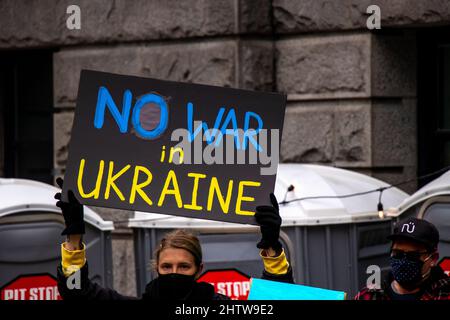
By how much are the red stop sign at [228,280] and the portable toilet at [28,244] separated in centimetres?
88

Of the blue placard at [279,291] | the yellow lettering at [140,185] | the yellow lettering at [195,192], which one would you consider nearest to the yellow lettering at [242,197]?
the yellow lettering at [195,192]

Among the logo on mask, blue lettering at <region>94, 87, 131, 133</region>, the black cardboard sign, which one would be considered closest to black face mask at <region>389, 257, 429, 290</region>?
the logo on mask

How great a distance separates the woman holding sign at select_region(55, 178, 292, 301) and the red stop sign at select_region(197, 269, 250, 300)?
6.49ft

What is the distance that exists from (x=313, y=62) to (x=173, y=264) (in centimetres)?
470

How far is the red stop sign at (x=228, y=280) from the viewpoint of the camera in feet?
22.8

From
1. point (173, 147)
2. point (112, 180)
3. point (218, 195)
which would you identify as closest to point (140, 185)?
point (112, 180)

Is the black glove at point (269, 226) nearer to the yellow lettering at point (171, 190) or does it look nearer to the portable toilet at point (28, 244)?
the yellow lettering at point (171, 190)

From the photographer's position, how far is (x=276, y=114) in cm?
515

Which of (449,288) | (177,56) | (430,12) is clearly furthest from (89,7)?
(449,288)

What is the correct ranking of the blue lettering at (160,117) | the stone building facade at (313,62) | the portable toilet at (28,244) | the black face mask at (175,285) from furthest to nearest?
the stone building facade at (313,62) → the portable toilet at (28,244) → the blue lettering at (160,117) → the black face mask at (175,285)

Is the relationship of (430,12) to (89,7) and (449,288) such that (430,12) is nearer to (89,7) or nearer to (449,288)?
(89,7)

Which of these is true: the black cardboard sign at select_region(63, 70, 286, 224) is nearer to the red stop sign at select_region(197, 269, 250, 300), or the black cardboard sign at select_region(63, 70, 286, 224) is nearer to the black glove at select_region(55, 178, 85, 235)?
the black glove at select_region(55, 178, 85, 235)

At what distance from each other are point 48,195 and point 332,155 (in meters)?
2.79

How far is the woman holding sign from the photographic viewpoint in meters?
4.78
